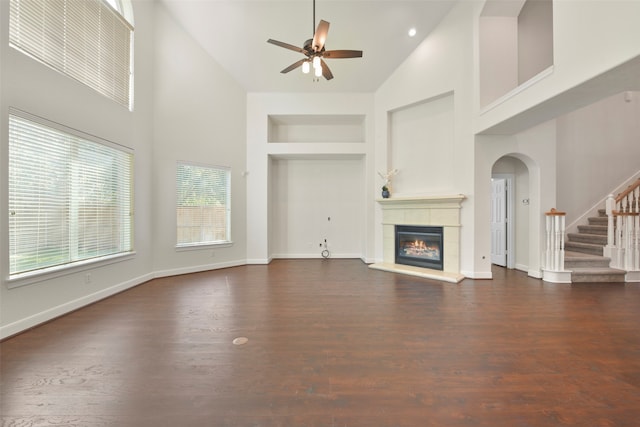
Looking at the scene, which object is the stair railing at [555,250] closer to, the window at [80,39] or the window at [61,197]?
the window at [61,197]

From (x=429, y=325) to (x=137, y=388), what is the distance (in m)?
2.68

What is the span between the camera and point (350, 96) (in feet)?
20.4

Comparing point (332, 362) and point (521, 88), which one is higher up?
point (521, 88)

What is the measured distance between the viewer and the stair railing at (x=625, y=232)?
445 centimetres

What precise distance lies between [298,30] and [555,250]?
6.25 metres

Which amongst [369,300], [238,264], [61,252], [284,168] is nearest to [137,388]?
[61,252]

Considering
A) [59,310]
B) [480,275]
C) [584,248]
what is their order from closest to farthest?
[59,310], [480,275], [584,248]

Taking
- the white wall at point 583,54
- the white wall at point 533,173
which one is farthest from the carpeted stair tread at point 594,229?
the white wall at point 583,54

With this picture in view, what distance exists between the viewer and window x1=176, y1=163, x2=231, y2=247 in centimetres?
515

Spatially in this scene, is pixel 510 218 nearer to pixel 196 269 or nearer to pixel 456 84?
pixel 456 84

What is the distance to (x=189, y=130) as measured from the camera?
514 cm

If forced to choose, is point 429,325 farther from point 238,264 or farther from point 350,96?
point 350,96

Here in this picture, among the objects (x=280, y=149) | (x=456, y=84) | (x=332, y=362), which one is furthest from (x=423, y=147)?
(x=332, y=362)

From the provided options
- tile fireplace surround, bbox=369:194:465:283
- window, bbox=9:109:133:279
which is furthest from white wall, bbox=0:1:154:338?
tile fireplace surround, bbox=369:194:465:283
